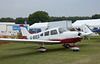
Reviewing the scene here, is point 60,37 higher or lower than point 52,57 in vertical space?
higher

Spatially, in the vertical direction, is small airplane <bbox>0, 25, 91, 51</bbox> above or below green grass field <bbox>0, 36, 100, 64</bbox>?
above

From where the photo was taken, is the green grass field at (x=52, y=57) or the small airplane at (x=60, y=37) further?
the small airplane at (x=60, y=37)

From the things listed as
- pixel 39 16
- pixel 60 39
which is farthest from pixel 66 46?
pixel 39 16

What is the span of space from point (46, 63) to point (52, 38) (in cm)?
497

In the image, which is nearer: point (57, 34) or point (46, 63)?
point (46, 63)

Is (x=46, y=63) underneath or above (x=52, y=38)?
underneath

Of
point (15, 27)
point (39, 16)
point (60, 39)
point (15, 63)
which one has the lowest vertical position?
point (15, 63)

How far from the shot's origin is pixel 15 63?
24.3 feet

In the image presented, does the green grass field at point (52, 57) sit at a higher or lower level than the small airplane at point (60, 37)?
lower

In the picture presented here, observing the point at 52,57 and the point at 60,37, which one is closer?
the point at 52,57

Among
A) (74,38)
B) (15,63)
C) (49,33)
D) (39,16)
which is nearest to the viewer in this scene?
(15,63)

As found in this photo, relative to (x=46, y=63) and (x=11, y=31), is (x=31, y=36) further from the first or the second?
(x=11, y=31)

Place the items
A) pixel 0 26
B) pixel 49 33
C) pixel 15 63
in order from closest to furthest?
pixel 15 63 < pixel 49 33 < pixel 0 26

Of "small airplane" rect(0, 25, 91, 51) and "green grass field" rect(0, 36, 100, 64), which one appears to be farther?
"small airplane" rect(0, 25, 91, 51)
